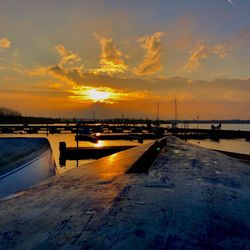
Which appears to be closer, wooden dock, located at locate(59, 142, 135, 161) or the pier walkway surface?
the pier walkway surface

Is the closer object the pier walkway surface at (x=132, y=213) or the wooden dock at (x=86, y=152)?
the pier walkway surface at (x=132, y=213)

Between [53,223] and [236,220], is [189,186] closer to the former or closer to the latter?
[236,220]

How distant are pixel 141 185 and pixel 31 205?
1.35 meters

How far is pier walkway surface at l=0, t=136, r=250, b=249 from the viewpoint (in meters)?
2.52

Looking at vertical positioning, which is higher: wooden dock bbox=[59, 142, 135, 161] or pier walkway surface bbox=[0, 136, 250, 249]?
pier walkway surface bbox=[0, 136, 250, 249]

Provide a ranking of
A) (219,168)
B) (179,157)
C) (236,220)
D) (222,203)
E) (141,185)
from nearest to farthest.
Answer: (236,220)
(222,203)
(141,185)
(219,168)
(179,157)

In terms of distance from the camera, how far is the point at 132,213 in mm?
2986

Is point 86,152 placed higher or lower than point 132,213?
lower

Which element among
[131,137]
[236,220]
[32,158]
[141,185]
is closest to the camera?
[236,220]

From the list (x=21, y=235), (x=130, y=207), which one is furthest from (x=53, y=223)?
(x=130, y=207)

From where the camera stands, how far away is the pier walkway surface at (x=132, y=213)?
252cm

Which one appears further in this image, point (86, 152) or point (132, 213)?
point (86, 152)

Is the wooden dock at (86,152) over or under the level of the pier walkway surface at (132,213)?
under

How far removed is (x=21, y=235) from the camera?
2764 mm
